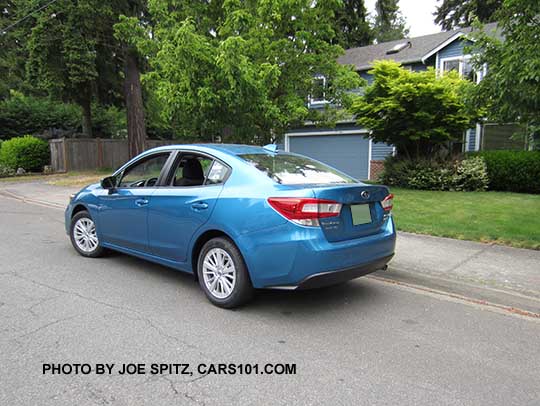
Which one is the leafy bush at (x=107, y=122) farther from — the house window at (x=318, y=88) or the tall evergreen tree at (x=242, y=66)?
the house window at (x=318, y=88)

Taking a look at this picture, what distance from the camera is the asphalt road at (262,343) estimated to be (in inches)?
108

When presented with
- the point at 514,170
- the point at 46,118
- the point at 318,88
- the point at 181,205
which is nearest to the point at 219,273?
the point at 181,205

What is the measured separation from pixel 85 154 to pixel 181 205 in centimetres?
2052

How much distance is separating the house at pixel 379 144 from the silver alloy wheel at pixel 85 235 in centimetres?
1201

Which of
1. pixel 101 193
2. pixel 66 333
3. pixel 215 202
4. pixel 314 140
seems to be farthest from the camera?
pixel 314 140

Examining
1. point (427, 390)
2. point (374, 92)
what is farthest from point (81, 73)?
point (427, 390)

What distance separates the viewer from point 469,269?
541 cm

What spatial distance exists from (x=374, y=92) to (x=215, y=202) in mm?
10973

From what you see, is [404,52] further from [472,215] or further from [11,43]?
[11,43]

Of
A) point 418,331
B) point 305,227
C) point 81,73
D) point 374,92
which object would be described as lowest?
point 418,331

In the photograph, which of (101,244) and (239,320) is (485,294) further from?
(101,244)

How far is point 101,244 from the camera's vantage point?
5754 mm

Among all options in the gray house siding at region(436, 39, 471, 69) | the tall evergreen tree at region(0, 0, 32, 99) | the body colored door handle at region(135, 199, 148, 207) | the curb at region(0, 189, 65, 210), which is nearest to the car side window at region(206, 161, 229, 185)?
the body colored door handle at region(135, 199, 148, 207)

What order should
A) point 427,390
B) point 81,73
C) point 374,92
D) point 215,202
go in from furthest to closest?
point 81,73 → point 374,92 → point 215,202 → point 427,390
